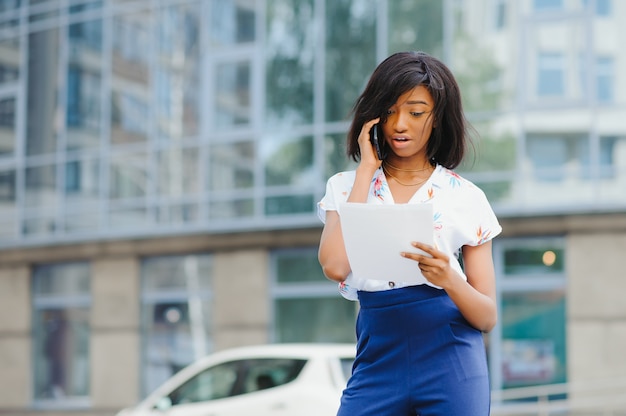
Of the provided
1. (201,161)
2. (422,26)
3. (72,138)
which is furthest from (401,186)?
(72,138)

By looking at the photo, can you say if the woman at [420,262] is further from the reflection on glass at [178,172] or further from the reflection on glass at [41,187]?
the reflection on glass at [41,187]

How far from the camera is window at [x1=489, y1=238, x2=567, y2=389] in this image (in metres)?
14.7

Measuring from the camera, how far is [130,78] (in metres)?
18.4

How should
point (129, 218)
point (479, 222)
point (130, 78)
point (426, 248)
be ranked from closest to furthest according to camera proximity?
Answer: 1. point (426, 248)
2. point (479, 222)
3. point (129, 218)
4. point (130, 78)

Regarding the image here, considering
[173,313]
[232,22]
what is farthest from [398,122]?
[173,313]

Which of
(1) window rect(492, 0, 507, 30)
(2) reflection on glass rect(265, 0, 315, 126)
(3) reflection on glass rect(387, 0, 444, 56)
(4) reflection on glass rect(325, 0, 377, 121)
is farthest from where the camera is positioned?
(2) reflection on glass rect(265, 0, 315, 126)

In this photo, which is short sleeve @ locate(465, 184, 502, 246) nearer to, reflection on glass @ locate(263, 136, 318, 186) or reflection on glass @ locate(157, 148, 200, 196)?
reflection on glass @ locate(263, 136, 318, 186)

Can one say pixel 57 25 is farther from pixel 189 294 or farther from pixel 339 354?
pixel 339 354

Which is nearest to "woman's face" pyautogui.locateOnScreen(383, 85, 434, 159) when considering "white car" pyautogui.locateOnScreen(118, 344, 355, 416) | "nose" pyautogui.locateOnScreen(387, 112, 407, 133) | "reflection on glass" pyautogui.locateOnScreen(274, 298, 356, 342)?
"nose" pyautogui.locateOnScreen(387, 112, 407, 133)

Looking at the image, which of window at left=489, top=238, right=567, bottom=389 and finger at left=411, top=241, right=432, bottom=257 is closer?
finger at left=411, top=241, right=432, bottom=257

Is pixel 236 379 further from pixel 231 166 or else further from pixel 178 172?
pixel 178 172

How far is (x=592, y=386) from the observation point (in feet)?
46.7

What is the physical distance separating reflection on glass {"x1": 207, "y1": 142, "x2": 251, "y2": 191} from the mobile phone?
1366 cm

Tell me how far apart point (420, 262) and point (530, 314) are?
12.4m
